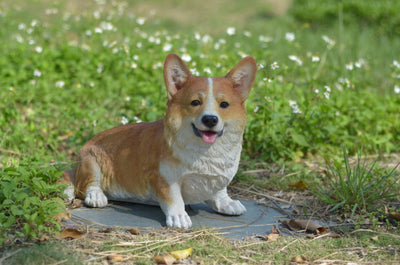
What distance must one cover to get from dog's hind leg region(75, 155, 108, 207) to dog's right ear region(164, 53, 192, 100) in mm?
914

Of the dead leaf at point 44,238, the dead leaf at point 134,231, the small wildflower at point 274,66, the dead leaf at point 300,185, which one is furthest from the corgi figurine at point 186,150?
the small wildflower at point 274,66

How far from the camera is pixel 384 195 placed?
3631mm

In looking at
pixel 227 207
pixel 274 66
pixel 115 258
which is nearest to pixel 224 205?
pixel 227 207

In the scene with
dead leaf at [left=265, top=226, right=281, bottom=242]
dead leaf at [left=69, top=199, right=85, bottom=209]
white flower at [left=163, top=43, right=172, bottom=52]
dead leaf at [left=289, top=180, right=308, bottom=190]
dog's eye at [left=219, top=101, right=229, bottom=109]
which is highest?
white flower at [left=163, top=43, right=172, bottom=52]

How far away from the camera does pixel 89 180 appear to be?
3650mm

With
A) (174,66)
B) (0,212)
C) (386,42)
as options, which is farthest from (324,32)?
(0,212)

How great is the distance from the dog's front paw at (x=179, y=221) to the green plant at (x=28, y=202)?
680mm

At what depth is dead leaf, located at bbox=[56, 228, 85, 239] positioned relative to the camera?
2.94 metres

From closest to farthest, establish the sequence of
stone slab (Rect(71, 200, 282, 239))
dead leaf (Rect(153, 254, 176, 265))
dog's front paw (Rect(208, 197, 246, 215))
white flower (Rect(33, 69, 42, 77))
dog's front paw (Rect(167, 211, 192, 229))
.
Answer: dead leaf (Rect(153, 254, 176, 265))
dog's front paw (Rect(167, 211, 192, 229))
stone slab (Rect(71, 200, 282, 239))
dog's front paw (Rect(208, 197, 246, 215))
white flower (Rect(33, 69, 42, 77))

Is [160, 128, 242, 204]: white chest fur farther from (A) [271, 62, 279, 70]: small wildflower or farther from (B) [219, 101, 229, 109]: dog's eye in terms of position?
(A) [271, 62, 279, 70]: small wildflower

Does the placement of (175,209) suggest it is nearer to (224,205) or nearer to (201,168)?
(201,168)

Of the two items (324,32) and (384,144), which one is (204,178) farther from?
(324,32)

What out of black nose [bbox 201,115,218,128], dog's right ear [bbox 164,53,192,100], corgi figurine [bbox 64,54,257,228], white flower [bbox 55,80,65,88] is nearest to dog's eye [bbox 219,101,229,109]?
corgi figurine [bbox 64,54,257,228]

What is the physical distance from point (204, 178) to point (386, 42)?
6351 millimetres
